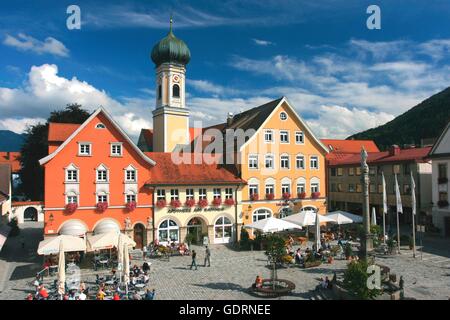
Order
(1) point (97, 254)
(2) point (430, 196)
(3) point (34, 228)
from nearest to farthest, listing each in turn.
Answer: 1. (1) point (97, 254)
2. (2) point (430, 196)
3. (3) point (34, 228)

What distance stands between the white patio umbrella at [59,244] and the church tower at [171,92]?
1398 inches

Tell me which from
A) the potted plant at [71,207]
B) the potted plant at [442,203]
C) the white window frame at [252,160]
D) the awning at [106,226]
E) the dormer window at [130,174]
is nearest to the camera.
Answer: the potted plant at [71,207]

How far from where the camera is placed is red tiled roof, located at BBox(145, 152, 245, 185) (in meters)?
33.5

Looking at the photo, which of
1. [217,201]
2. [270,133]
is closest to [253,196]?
[217,201]

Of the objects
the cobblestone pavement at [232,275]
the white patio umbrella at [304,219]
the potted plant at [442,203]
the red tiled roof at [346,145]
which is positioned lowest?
the cobblestone pavement at [232,275]

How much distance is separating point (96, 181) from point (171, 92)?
1271 inches

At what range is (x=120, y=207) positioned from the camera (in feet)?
104

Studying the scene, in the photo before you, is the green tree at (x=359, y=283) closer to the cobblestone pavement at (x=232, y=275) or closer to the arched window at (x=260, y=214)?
the cobblestone pavement at (x=232, y=275)

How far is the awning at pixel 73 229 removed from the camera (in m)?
28.6

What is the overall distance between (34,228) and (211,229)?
28.4m

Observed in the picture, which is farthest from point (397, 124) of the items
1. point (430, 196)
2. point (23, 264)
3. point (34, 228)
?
point (23, 264)

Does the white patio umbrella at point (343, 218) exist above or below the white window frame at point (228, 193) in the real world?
below

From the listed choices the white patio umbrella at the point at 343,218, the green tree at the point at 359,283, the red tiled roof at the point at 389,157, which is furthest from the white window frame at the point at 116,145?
the red tiled roof at the point at 389,157
